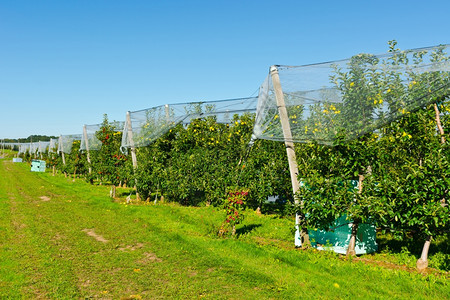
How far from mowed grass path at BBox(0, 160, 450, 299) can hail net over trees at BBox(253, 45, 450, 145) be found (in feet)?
8.54

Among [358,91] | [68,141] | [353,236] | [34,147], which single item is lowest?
[353,236]

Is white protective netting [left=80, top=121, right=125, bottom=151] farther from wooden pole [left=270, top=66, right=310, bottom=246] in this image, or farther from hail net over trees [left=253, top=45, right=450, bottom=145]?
hail net over trees [left=253, top=45, right=450, bottom=145]

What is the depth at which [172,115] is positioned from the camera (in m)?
13.4

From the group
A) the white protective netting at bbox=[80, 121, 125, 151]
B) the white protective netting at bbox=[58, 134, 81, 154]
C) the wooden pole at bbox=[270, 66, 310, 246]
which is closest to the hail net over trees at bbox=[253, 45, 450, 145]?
the wooden pole at bbox=[270, 66, 310, 246]

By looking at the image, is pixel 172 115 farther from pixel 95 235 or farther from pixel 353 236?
pixel 353 236

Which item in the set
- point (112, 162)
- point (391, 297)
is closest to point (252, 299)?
point (391, 297)

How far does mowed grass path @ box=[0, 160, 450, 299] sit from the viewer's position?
203 inches

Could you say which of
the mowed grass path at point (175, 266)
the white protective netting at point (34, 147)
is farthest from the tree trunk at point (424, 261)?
the white protective netting at point (34, 147)

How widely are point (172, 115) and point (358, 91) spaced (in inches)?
330

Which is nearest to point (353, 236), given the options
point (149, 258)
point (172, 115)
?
point (149, 258)

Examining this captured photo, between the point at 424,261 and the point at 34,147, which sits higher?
the point at 34,147

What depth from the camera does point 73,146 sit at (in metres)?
29.2

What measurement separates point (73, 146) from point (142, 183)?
17.4 m

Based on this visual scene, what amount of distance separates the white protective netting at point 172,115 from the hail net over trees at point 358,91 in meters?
4.25
